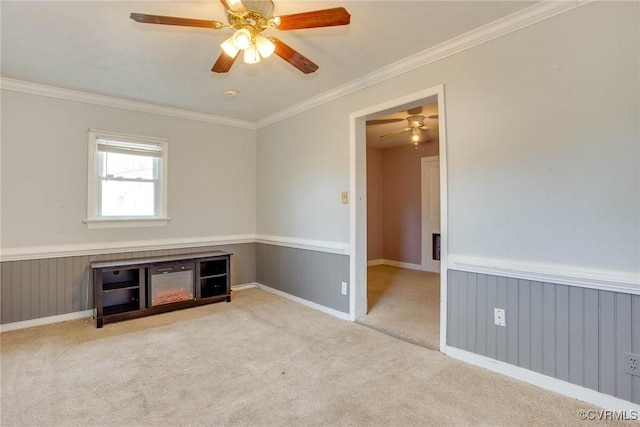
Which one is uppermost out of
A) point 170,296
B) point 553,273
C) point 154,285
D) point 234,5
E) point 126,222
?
point 234,5

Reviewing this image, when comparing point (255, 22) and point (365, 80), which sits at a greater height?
point (365, 80)

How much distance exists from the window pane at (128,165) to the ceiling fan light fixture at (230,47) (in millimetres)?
2616

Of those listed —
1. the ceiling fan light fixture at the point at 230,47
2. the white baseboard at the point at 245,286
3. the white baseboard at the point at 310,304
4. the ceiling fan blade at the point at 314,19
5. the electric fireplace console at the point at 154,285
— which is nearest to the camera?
the ceiling fan blade at the point at 314,19

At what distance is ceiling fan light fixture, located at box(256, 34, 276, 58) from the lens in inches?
77.6

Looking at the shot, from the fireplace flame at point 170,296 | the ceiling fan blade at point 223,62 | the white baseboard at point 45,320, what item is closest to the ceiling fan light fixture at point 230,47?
the ceiling fan blade at point 223,62

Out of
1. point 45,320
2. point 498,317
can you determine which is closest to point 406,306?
point 498,317

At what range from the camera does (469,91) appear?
2.52m

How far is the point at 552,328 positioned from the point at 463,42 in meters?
2.11

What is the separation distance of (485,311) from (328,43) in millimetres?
2356

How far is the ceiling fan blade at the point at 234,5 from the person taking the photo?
1.73 m

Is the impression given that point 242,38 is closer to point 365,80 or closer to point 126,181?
point 365,80

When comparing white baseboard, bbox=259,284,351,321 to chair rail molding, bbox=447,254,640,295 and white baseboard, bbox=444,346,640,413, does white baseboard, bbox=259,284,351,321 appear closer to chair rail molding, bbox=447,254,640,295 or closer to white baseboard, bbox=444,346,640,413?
white baseboard, bbox=444,346,640,413

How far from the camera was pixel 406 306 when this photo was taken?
154 inches

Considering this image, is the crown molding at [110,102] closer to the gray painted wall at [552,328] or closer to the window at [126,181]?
the window at [126,181]
